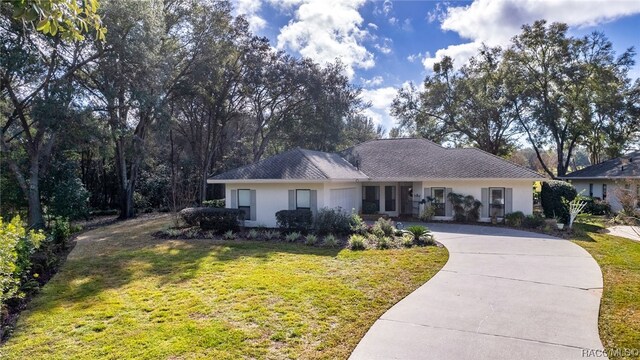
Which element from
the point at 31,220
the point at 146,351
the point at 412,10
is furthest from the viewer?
the point at 31,220

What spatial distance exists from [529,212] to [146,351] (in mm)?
18969

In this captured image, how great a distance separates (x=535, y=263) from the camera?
9828 mm

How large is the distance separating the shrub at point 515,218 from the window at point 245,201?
1323cm

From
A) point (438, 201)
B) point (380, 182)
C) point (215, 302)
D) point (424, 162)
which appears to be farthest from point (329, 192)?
point (215, 302)

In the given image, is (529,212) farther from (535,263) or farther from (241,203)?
(241,203)

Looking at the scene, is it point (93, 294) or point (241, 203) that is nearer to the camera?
point (93, 294)

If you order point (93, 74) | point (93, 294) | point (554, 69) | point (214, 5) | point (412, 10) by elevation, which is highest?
point (214, 5)

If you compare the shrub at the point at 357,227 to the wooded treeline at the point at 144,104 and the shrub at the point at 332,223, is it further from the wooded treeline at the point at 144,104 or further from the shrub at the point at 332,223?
the wooded treeline at the point at 144,104

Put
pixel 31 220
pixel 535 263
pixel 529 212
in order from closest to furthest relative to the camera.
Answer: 1. pixel 535 263
2. pixel 31 220
3. pixel 529 212

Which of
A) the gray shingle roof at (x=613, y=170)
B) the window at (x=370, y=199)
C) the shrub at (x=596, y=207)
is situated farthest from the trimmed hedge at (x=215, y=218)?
the gray shingle roof at (x=613, y=170)

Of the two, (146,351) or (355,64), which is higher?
(355,64)

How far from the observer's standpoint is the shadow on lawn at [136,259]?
801 centimetres

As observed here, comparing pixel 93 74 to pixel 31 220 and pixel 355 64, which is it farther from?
pixel 355 64

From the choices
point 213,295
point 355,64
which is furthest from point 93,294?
point 355,64
